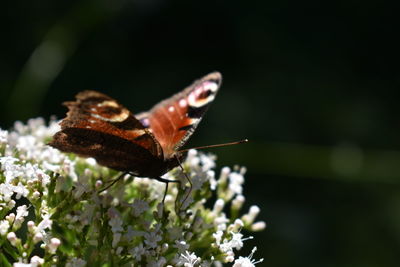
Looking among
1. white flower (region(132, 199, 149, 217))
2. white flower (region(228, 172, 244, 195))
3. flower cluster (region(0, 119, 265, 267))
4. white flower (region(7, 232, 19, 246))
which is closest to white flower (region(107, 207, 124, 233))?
flower cluster (region(0, 119, 265, 267))

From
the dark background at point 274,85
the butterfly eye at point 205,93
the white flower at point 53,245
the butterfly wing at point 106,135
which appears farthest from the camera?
the dark background at point 274,85

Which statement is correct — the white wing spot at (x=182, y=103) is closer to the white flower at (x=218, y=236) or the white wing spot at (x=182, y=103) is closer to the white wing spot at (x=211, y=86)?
the white wing spot at (x=211, y=86)

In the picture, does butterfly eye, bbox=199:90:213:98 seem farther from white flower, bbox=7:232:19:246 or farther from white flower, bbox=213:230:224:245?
white flower, bbox=7:232:19:246

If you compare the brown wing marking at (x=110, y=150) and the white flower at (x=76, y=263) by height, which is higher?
the brown wing marking at (x=110, y=150)

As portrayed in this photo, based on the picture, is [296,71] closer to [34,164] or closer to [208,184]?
[208,184]

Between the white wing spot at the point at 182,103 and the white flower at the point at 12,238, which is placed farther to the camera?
the white wing spot at the point at 182,103

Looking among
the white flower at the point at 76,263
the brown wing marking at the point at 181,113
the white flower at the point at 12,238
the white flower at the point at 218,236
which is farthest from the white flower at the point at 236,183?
the white flower at the point at 12,238

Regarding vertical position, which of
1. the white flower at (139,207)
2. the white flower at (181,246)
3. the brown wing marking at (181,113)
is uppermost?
the brown wing marking at (181,113)

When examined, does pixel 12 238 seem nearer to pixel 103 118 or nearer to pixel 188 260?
pixel 103 118
